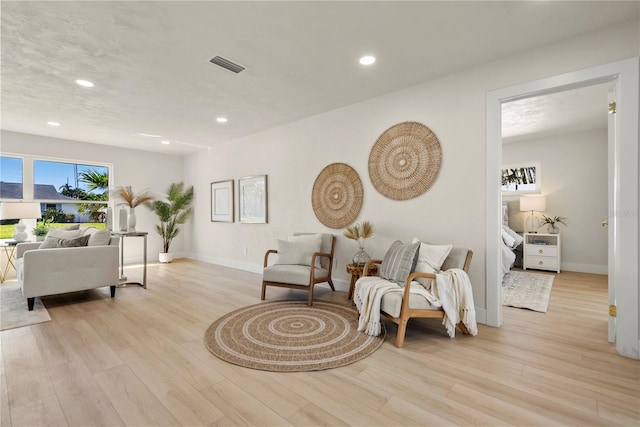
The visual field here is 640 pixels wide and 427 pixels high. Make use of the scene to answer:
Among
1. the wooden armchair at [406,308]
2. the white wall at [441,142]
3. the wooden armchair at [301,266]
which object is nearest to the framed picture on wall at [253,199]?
the white wall at [441,142]

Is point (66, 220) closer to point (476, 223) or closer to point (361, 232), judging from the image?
point (361, 232)

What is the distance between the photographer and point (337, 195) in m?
4.17

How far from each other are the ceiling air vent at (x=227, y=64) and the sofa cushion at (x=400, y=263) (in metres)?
2.44

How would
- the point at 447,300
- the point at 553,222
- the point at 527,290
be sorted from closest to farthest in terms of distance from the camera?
the point at 447,300 < the point at 527,290 < the point at 553,222

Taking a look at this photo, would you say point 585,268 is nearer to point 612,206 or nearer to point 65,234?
point 612,206

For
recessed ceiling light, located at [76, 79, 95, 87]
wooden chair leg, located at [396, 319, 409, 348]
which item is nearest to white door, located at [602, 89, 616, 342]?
wooden chair leg, located at [396, 319, 409, 348]

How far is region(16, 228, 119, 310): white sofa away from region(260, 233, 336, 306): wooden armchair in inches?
79.4

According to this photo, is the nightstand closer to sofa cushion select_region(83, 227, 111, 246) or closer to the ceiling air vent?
the ceiling air vent

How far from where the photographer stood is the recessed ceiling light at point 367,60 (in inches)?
109

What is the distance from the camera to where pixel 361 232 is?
3686 millimetres

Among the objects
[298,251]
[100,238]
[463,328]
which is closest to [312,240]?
[298,251]

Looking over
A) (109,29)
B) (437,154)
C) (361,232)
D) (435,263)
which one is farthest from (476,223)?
(109,29)

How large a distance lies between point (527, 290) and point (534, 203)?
93.8 inches

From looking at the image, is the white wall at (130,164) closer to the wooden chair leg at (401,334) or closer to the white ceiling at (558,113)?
the wooden chair leg at (401,334)
